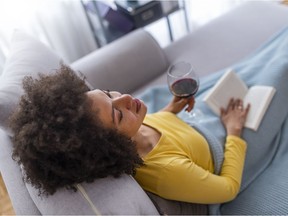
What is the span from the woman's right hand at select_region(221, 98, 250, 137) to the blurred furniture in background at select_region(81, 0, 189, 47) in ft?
2.78

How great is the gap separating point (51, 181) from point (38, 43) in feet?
2.29

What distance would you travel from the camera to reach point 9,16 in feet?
5.60

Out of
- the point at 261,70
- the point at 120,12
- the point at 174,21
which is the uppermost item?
the point at 120,12

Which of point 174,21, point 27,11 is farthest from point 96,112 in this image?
point 174,21

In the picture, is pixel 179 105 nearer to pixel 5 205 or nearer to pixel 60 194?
pixel 60 194

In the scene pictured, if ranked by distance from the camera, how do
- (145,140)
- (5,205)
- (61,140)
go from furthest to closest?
(5,205), (145,140), (61,140)

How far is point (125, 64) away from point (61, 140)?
3.02ft

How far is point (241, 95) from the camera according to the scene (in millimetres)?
1271

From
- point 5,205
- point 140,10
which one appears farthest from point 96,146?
point 140,10

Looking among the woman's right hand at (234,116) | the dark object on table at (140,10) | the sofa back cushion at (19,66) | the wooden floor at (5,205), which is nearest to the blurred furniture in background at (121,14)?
the dark object on table at (140,10)

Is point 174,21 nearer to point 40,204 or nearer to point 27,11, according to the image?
point 27,11

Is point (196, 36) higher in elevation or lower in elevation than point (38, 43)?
lower

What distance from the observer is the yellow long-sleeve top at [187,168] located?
2.81 ft

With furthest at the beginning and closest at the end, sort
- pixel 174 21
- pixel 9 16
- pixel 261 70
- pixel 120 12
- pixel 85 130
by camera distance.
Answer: pixel 174 21 → pixel 120 12 → pixel 9 16 → pixel 261 70 → pixel 85 130
